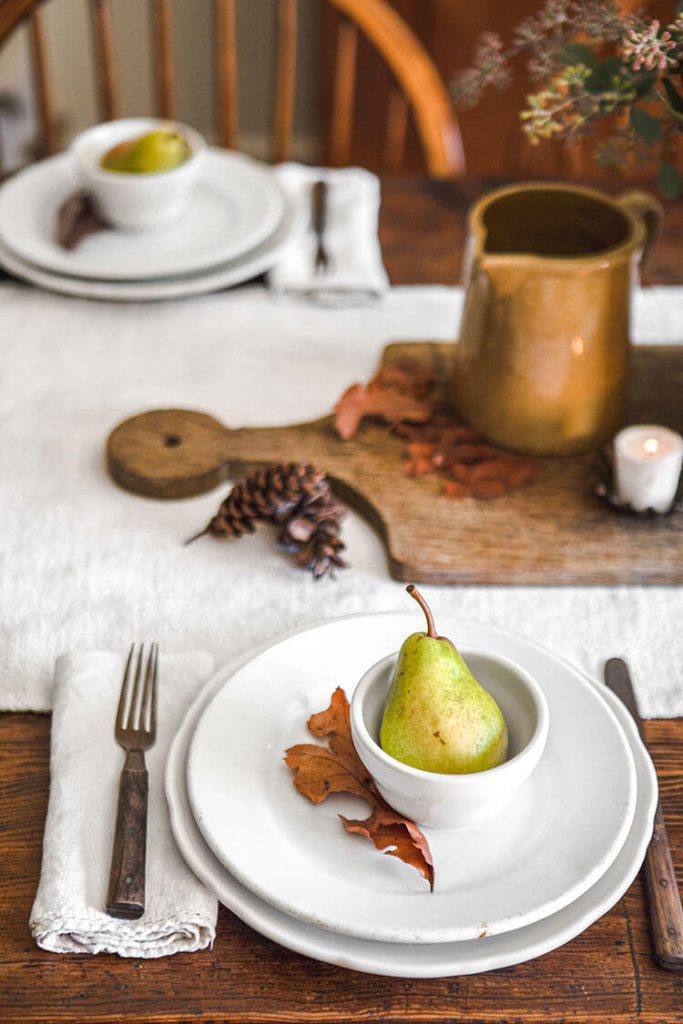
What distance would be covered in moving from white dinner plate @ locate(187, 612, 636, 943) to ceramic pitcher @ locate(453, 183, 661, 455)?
29 centimetres

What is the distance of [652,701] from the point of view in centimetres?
74

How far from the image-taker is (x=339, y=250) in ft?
3.98

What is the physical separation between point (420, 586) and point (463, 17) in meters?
1.80

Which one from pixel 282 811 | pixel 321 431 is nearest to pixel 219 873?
pixel 282 811

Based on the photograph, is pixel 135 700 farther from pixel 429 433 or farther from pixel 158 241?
pixel 158 241

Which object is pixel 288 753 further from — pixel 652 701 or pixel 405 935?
pixel 652 701

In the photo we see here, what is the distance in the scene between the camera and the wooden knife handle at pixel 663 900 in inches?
22.8

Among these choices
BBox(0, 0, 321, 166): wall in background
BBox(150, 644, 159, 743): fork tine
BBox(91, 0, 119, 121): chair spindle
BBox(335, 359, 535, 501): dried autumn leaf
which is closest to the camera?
BBox(150, 644, 159, 743): fork tine

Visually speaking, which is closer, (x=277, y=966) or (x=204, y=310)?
(x=277, y=966)

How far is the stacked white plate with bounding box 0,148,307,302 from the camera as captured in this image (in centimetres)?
115

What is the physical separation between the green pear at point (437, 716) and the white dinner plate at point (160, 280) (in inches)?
25.5

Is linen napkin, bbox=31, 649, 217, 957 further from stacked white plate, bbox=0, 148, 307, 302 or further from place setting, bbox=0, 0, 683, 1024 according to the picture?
stacked white plate, bbox=0, 148, 307, 302

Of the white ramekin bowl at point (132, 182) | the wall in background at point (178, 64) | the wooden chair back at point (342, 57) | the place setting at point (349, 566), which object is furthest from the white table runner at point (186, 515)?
the wall in background at point (178, 64)

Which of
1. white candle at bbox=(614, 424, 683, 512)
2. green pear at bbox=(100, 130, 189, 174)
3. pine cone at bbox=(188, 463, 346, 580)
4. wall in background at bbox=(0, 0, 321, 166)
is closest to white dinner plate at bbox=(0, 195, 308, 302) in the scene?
green pear at bbox=(100, 130, 189, 174)
